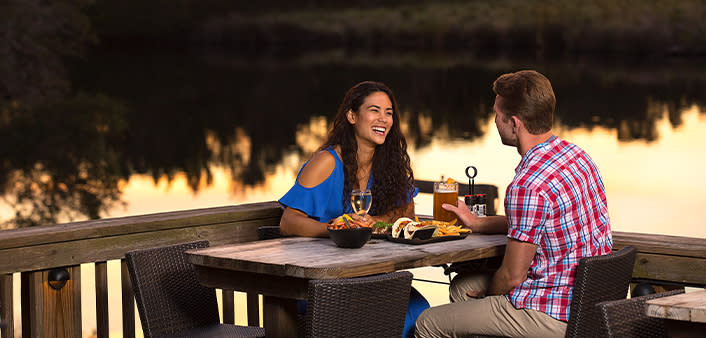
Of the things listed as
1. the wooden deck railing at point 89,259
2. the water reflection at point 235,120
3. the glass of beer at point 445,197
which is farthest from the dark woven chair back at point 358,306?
the water reflection at point 235,120

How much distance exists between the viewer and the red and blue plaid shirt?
10.2ft

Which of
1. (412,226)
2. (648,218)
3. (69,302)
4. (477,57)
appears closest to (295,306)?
(412,226)

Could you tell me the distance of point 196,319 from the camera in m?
3.70

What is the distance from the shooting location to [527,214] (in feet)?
10.1

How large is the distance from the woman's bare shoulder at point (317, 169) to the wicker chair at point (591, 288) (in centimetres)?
116

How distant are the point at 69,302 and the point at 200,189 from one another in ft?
45.3

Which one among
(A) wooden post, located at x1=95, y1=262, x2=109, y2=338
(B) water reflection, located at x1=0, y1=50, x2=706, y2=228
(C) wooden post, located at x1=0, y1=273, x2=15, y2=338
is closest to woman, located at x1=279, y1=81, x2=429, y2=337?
(A) wooden post, located at x1=95, y1=262, x2=109, y2=338

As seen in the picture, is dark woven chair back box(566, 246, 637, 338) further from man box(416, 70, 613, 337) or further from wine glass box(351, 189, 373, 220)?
wine glass box(351, 189, 373, 220)

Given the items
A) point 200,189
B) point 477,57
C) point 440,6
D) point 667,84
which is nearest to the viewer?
point 200,189

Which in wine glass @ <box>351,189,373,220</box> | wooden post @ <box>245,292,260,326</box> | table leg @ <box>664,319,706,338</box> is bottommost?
wooden post @ <box>245,292,260,326</box>

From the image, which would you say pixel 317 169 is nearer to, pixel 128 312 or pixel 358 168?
pixel 358 168

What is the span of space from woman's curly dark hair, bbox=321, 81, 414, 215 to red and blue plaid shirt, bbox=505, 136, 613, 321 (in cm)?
92

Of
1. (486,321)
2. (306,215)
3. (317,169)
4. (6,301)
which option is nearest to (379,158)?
(317,169)

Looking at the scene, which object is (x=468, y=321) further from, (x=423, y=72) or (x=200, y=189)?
(x=423, y=72)
